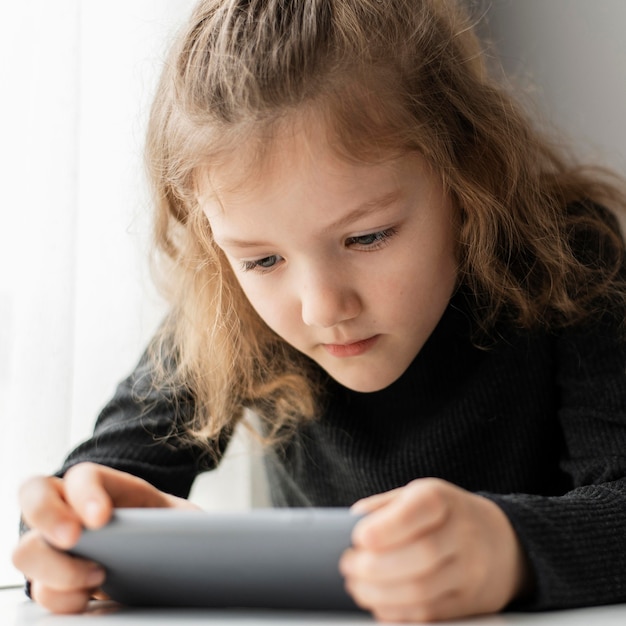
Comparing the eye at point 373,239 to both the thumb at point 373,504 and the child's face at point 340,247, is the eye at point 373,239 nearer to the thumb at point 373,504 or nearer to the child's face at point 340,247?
the child's face at point 340,247

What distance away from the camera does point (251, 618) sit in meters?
0.56

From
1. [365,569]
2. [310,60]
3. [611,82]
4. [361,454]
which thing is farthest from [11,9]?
[611,82]

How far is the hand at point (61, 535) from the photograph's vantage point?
0.59 metres

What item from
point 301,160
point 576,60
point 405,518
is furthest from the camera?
point 576,60

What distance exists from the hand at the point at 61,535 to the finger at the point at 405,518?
17 cm

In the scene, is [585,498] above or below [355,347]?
below

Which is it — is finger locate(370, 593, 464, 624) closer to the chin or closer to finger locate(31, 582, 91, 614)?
finger locate(31, 582, 91, 614)

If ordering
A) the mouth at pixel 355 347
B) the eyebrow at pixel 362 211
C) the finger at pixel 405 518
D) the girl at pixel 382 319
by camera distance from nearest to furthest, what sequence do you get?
the finger at pixel 405 518 → the girl at pixel 382 319 → the eyebrow at pixel 362 211 → the mouth at pixel 355 347

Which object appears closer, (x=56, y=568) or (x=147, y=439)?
(x=56, y=568)

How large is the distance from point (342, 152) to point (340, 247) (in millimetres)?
80

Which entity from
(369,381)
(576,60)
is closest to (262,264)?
(369,381)

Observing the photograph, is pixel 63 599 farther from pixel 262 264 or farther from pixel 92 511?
pixel 262 264

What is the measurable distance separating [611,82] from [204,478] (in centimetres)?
81

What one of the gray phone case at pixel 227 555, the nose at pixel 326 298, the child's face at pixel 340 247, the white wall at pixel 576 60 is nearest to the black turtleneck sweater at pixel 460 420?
the child's face at pixel 340 247
